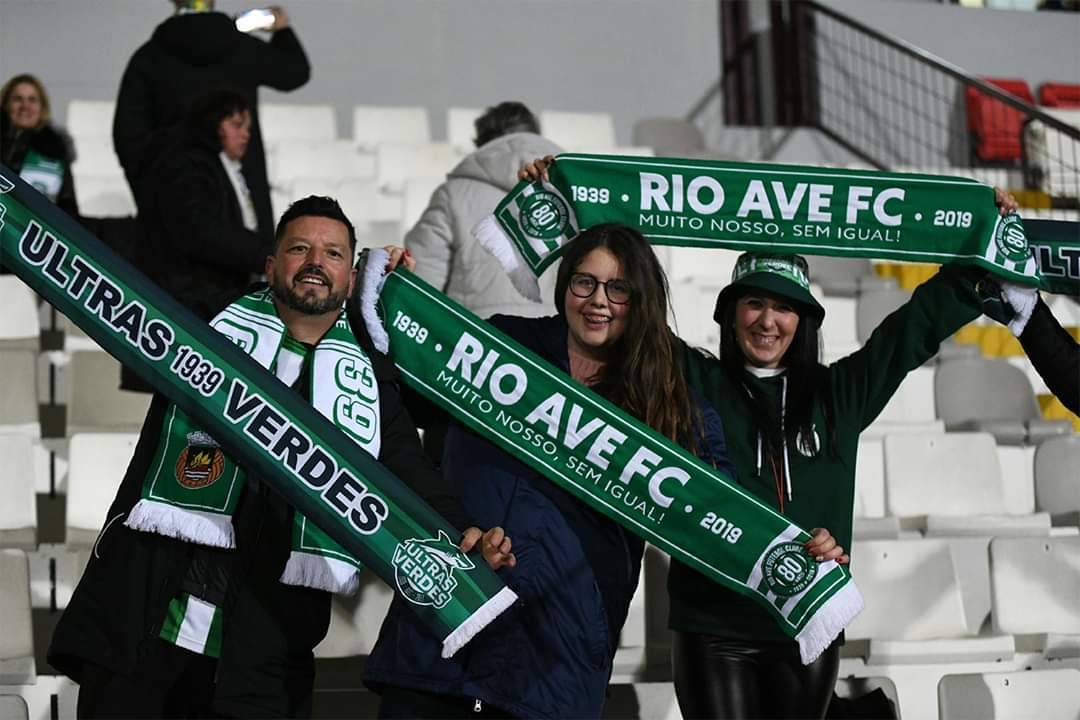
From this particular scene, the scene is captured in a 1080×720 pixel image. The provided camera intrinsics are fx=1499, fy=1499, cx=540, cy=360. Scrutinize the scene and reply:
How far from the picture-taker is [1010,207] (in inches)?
143

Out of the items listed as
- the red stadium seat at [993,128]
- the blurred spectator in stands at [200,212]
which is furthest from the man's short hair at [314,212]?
the red stadium seat at [993,128]

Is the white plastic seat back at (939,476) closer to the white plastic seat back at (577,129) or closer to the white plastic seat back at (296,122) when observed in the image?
the white plastic seat back at (577,129)

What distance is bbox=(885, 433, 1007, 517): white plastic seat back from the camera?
17.4ft

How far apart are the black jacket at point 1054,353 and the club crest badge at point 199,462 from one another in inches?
73.7

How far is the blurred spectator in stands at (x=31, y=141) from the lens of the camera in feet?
21.6

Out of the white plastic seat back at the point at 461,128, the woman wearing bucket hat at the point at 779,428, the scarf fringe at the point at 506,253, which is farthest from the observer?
the white plastic seat back at the point at 461,128

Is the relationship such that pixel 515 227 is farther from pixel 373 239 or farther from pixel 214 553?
pixel 373 239

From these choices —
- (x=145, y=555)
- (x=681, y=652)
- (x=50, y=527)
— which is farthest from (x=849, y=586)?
(x=50, y=527)

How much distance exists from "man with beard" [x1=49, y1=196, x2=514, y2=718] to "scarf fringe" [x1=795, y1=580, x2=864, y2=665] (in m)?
0.64

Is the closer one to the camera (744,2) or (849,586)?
(849,586)

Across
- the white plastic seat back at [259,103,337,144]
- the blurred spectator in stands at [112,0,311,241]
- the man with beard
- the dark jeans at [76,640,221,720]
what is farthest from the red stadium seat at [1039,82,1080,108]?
the dark jeans at [76,640,221,720]

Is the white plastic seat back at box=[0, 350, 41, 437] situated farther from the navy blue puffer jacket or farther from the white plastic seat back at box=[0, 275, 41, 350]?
the navy blue puffer jacket

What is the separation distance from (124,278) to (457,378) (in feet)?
2.35

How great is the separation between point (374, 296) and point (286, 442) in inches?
17.3
